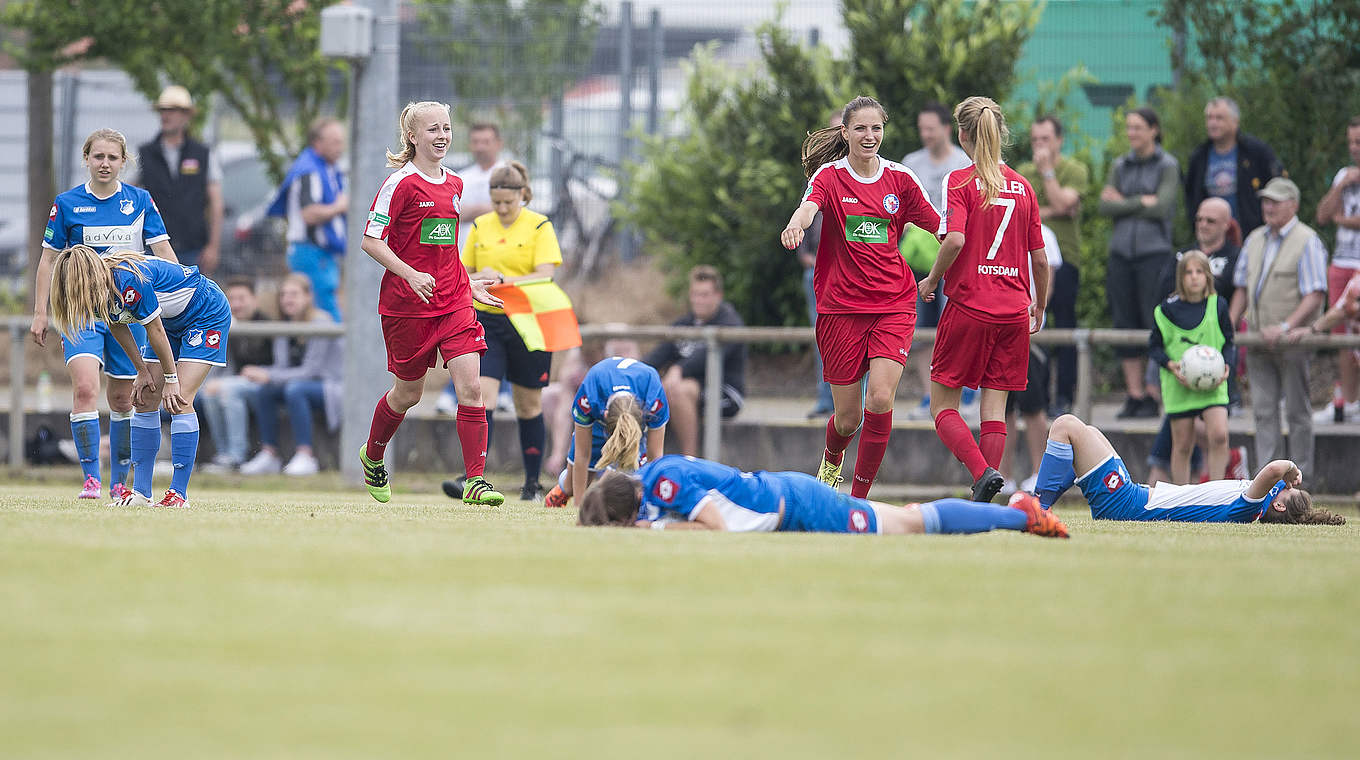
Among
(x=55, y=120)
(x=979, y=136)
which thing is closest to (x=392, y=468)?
(x=979, y=136)

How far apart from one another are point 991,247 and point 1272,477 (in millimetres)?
1765

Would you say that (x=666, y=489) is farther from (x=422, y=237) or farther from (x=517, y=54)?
(x=517, y=54)

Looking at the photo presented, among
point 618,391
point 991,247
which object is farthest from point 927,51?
point 618,391

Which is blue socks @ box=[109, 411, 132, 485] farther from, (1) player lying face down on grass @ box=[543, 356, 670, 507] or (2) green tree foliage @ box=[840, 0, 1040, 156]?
(2) green tree foliage @ box=[840, 0, 1040, 156]

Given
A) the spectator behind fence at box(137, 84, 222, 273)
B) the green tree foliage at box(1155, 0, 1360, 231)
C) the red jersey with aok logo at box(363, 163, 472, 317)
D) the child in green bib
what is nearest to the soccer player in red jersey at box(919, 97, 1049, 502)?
the child in green bib

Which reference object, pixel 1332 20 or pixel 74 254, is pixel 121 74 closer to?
pixel 74 254

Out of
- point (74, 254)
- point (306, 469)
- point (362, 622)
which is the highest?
point (74, 254)

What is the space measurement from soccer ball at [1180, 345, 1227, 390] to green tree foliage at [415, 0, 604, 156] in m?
8.22

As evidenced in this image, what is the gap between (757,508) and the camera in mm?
6406

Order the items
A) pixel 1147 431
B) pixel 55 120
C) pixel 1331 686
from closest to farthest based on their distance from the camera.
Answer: pixel 1331 686 → pixel 1147 431 → pixel 55 120

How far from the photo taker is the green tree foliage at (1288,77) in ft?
44.7

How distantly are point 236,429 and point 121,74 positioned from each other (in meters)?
8.05

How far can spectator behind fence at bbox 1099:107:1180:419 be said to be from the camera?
12.0 m

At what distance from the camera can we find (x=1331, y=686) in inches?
147
